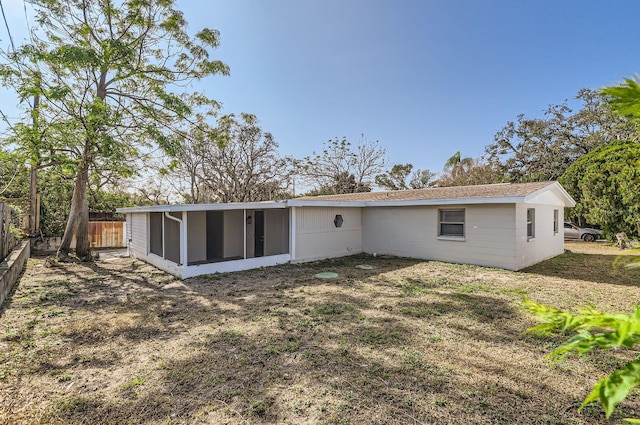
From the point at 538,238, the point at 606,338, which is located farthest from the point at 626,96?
the point at 538,238

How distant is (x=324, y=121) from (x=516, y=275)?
16.0 metres

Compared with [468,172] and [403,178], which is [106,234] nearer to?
[403,178]

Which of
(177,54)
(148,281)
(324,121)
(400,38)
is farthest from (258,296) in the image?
(324,121)

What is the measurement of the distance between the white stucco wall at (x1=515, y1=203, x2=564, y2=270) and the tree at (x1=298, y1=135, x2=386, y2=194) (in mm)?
14768

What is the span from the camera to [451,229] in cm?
1056

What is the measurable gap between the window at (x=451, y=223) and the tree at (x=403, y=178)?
647 inches

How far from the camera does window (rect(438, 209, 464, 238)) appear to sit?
10.3m

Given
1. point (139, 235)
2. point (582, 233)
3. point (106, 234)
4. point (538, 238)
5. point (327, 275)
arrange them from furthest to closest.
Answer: point (582, 233)
point (106, 234)
point (139, 235)
point (538, 238)
point (327, 275)

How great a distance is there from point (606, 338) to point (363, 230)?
12.1 metres

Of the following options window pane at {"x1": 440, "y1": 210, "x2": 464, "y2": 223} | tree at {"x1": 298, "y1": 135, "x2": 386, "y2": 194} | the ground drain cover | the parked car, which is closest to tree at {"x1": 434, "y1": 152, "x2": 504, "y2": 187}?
tree at {"x1": 298, "y1": 135, "x2": 386, "y2": 194}

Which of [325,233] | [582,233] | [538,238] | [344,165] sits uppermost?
[344,165]

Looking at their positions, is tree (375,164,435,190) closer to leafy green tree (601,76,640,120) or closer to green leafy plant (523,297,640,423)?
leafy green tree (601,76,640,120)

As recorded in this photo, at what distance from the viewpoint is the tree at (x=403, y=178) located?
2750cm

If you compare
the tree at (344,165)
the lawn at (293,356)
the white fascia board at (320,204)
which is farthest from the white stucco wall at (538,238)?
the tree at (344,165)
